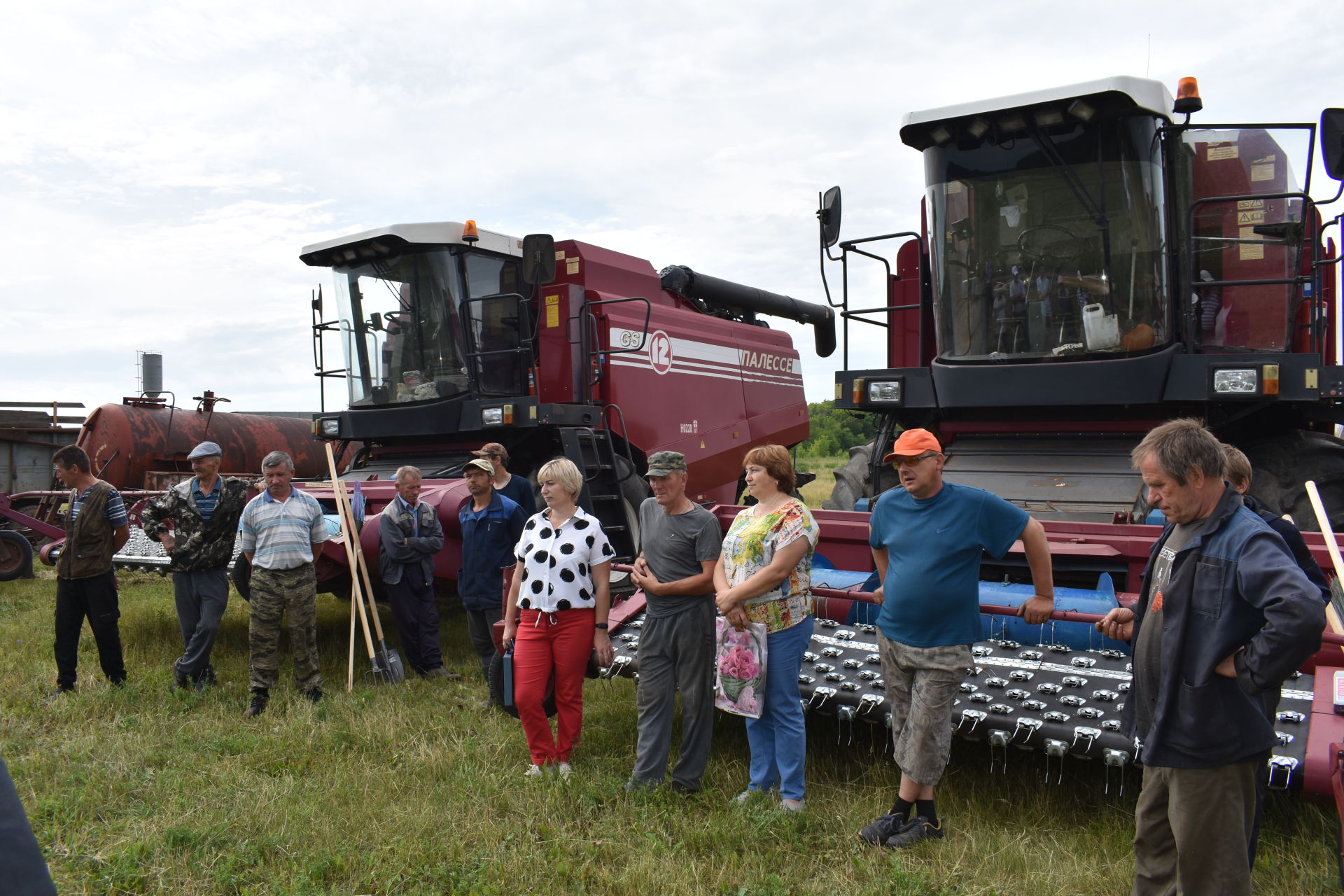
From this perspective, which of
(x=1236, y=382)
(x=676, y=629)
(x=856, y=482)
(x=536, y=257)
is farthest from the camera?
(x=536, y=257)

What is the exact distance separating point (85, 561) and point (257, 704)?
1.50 m

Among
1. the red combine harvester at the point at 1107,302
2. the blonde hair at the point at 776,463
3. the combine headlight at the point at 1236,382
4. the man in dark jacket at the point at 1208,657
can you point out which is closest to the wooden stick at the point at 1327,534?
the man in dark jacket at the point at 1208,657

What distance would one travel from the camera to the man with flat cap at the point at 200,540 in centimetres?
629

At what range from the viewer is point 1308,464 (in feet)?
20.2

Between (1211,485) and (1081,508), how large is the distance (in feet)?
11.3

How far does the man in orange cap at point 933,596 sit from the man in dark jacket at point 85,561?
5.01 m

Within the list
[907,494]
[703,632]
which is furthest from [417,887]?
[907,494]

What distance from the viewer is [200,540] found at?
6293mm

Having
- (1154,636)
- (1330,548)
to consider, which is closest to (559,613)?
(1154,636)

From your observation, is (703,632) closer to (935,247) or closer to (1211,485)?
(1211,485)

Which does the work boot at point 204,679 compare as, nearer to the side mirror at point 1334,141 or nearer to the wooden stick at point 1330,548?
the wooden stick at point 1330,548

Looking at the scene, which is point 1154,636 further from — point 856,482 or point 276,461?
point 276,461

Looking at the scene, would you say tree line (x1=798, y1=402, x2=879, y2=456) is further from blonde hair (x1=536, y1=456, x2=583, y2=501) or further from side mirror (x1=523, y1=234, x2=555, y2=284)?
blonde hair (x1=536, y1=456, x2=583, y2=501)

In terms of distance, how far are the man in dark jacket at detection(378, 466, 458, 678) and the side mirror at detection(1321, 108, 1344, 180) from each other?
581 centimetres
